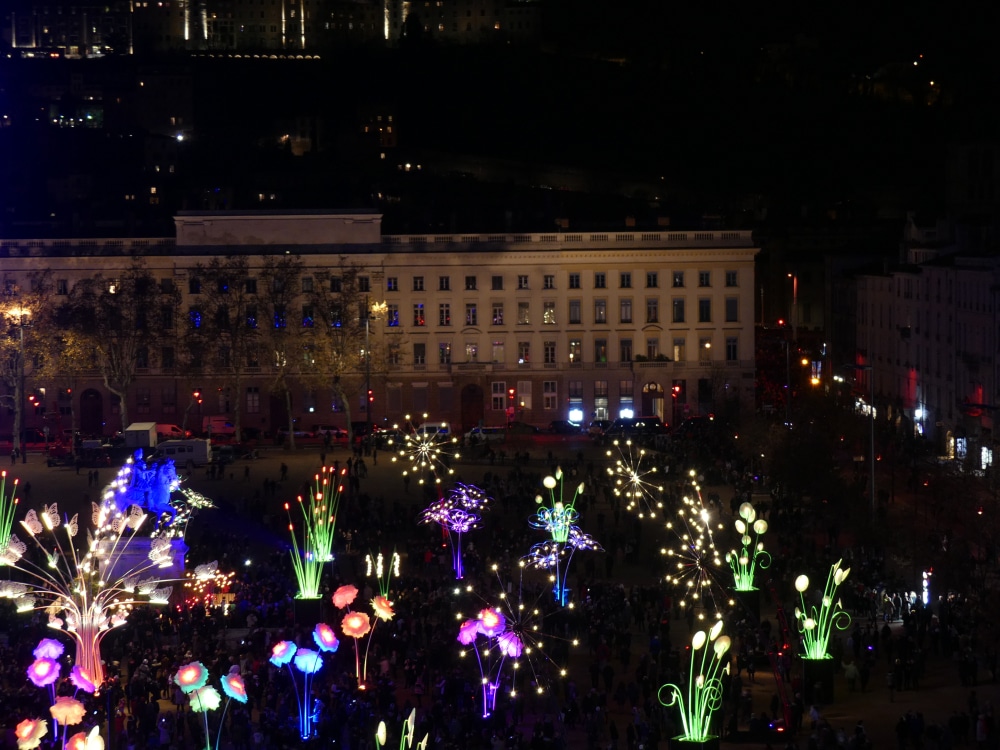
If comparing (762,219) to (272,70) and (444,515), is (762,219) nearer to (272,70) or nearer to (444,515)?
(444,515)

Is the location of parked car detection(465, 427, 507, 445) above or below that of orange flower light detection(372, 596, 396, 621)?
below

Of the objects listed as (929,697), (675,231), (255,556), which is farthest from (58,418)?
(929,697)

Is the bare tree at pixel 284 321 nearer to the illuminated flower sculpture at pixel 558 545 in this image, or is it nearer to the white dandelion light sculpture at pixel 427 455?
the white dandelion light sculpture at pixel 427 455

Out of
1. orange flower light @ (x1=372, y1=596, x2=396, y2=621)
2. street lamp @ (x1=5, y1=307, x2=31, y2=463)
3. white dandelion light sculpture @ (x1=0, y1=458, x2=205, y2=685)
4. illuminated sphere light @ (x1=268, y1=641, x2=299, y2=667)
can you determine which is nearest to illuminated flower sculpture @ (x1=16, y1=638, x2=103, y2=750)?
white dandelion light sculpture @ (x1=0, y1=458, x2=205, y2=685)

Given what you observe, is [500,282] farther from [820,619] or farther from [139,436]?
[820,619]

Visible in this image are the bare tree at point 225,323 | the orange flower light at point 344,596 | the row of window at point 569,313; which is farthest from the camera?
the row of window at point 569,313

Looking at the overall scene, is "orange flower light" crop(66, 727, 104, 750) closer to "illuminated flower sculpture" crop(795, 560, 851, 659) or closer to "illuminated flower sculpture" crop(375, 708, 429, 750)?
"illuminated flower sculpture" crop(375, 708, 429, 750)

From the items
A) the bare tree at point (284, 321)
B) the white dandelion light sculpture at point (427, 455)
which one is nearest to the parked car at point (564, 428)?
the white dandelion light sculpture at point (427, 455)
